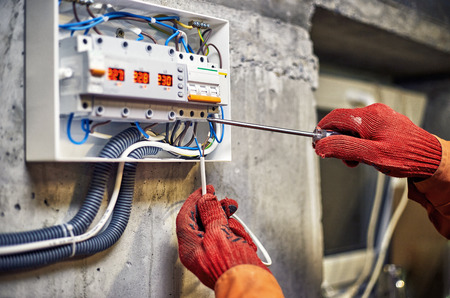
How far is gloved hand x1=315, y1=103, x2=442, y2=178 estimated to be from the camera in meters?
1.00

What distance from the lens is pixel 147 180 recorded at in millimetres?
1021

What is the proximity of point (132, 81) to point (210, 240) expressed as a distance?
373 mm

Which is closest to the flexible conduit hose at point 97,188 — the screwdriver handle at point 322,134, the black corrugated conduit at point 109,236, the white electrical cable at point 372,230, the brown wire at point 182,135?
the black corrugated conduit at point 109,236

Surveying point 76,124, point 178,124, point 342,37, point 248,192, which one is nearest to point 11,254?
point 76,124

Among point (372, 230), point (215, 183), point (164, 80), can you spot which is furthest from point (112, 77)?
point (372, 230)

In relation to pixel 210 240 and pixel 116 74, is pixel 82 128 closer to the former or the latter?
pixel 116 74

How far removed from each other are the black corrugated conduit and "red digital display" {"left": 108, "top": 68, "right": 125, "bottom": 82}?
152mm

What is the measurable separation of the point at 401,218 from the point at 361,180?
0.94 ft

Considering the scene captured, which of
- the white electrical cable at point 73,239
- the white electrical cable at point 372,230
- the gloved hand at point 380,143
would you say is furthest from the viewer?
the white electrical cable at point 372,230

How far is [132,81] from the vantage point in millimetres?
820

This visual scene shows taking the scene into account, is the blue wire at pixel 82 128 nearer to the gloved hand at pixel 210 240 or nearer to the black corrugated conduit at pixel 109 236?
the black corrugated conduit at pixel 109 236

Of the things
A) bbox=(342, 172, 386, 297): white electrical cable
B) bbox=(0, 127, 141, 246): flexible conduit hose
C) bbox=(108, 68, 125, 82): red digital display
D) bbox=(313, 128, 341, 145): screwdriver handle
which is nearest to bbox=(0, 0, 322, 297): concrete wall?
bbox=(0, 127, 141, 246): flexible conduit hose

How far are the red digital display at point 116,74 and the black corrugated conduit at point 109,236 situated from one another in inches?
6.0

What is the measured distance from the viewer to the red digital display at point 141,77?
83 cm
